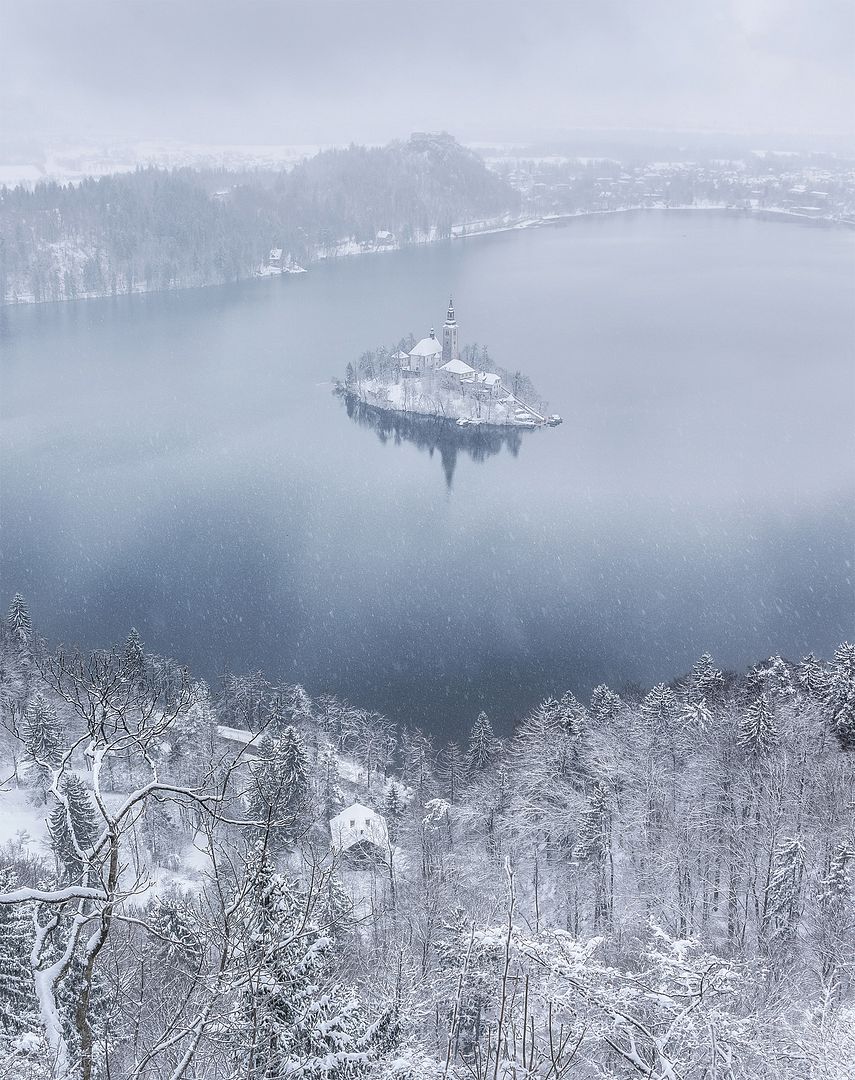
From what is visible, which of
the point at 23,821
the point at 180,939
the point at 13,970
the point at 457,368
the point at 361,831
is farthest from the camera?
the point at 457,368

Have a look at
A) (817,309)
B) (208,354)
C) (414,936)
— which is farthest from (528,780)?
(817,309)

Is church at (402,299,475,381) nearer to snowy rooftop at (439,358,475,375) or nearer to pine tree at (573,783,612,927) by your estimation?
snowy rooftop at (439,358,475,375)

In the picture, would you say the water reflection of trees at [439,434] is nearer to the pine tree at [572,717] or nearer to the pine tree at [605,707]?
the pine tree at [605,707]

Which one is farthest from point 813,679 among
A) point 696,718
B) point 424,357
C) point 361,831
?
point 424,357

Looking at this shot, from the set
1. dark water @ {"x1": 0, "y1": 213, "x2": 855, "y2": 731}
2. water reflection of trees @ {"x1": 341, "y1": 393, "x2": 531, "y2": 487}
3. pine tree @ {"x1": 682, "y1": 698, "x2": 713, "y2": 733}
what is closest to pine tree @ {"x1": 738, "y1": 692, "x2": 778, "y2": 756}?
pine tree @ {"x1": 682, "y1": 698, "x2": 713, "y2": 733}

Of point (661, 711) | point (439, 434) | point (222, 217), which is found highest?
point (222, 217)

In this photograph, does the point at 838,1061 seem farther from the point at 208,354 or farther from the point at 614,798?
the point at 208,354

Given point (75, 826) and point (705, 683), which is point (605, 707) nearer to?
point (705, 683)
